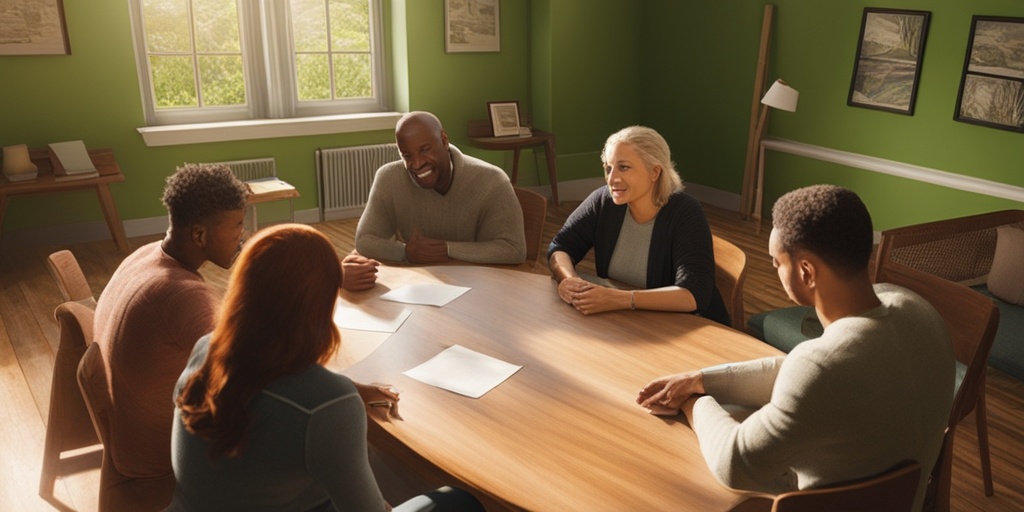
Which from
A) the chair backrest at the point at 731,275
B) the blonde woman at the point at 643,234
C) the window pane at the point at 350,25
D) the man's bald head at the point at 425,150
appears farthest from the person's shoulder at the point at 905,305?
the window pane at the point at 350,25

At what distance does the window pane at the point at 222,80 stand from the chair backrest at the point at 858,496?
5.67 metres

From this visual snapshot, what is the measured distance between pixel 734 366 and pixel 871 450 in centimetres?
49

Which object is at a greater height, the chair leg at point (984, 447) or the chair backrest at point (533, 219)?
the chair backrest at point (533, 219)

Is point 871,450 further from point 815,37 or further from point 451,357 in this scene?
point 815,37

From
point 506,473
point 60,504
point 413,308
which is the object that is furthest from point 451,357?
point 60,504

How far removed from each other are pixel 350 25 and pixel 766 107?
3330 millimetres

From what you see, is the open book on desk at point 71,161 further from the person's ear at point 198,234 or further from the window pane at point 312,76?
the person's ear at point 198,234

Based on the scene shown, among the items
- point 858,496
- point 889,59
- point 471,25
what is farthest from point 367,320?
point 471,25

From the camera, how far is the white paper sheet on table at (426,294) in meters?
2.47

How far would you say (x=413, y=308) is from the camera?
95.3 inches

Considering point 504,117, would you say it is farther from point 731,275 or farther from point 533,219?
point 731,275

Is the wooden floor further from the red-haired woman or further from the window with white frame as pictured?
the red-haired woman

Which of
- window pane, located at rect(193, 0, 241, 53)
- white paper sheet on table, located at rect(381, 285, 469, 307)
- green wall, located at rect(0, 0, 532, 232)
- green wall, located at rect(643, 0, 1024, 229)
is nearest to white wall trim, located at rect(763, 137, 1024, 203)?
green wall, located at rect(643, 0, 1024, 229)

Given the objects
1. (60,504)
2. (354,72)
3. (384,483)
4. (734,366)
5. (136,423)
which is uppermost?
(354,72)
